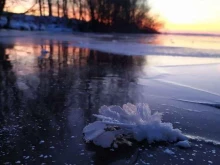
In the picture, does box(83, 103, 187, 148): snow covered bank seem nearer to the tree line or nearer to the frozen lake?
the frozen lake

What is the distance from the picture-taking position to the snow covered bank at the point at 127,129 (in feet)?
9.00

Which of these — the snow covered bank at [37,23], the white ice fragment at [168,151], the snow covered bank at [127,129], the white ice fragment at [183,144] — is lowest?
→ the white ice fragment at [168,151]

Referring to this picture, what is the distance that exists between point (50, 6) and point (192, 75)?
44.5m

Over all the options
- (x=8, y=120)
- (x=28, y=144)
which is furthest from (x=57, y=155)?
(x=8, y=120)

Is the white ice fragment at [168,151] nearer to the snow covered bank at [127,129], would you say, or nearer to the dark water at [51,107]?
the snow covered bank at [127,129]

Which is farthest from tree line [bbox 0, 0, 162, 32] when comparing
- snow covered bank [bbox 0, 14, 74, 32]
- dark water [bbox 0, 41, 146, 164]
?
dark water [bbox 0, 41, 146, 164]

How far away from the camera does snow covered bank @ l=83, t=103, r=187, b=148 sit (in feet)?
9.00

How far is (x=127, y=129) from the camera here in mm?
2906

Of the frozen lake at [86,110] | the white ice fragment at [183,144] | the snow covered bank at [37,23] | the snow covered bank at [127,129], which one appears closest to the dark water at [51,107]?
the frozen lake at [86,110]

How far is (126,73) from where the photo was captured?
7324 millimetres

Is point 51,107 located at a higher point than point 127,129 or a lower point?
lower

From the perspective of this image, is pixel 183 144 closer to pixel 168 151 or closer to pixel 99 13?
pixel 168 151

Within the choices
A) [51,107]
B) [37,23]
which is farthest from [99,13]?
[51,107]

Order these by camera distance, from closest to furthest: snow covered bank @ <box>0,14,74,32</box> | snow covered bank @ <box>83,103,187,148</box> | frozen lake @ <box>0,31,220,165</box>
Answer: frozen lake @ <box>0,31,220,165</box> → snow covered bank @ <box>83,103,187,148</box> → snow covered bank @ <box>0,14,74,32</box>
